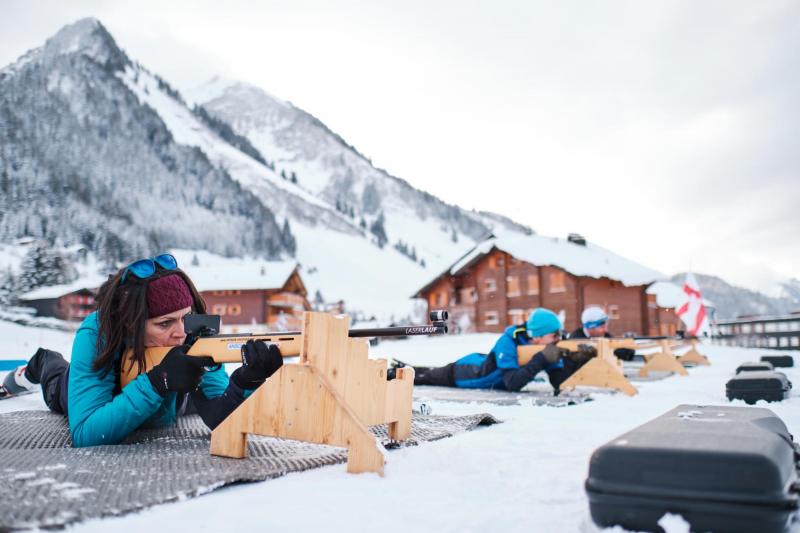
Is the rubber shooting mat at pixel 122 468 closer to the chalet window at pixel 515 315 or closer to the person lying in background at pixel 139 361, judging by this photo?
the person lying in background at pixel 139 361

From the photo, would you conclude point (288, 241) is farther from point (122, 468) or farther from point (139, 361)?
point (122, 468)

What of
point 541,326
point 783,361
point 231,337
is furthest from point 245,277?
point 231,337

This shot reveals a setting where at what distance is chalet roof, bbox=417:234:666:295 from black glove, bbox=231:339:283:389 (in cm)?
2928

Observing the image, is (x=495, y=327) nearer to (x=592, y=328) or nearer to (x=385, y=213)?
(x=592, y=328)

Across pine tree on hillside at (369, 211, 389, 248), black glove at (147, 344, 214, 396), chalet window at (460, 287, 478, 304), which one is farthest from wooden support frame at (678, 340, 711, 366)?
pine tree on hillside at (369, 211, 389, 248)

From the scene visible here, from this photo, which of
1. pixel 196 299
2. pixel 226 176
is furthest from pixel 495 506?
pixel 226 176

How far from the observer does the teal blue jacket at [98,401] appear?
117 inches

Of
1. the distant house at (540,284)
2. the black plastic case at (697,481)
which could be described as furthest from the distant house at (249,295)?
the black plastic case at (697,481)

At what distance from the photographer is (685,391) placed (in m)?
7.12

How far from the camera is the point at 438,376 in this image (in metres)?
8.23

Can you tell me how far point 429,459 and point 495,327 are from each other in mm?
31636

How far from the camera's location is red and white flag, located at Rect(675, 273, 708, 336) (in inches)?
647

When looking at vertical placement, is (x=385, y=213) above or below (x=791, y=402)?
above

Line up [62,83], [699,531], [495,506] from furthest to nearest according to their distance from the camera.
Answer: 1. [62,83]
2. [495,506]
3. [699,531]
